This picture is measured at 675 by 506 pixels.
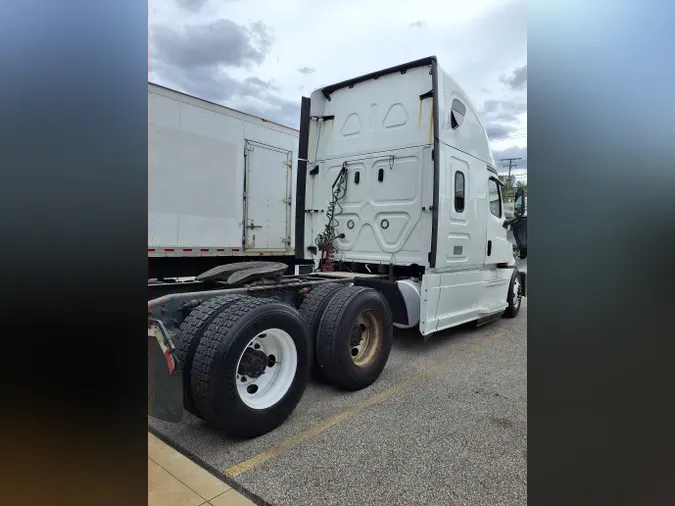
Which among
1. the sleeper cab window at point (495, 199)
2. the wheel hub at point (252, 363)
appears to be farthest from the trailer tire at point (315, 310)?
the sleeper cab window at point (495, 199)

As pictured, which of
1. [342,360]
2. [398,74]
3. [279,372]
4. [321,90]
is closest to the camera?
[279,372]

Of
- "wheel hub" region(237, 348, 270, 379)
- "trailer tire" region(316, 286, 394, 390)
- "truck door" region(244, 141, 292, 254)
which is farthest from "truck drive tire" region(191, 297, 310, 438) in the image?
"truck door" region(244, 141, 292, 254)

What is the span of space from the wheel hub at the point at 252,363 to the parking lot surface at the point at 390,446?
1.59ft

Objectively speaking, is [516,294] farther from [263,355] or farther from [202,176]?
[202,176]

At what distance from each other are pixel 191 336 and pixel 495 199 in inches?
212

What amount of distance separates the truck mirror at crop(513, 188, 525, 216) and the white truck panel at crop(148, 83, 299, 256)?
4574 mm

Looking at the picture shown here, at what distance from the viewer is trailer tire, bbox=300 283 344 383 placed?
392 centimetres

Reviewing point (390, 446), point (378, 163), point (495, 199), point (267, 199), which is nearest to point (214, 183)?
point (267, 199)

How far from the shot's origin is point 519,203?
6.86 m

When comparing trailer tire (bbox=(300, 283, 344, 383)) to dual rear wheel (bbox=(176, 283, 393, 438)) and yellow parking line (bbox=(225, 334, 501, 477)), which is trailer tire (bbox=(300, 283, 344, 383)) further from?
yellow parking line (bbox=(225, 334, 501, 477))
